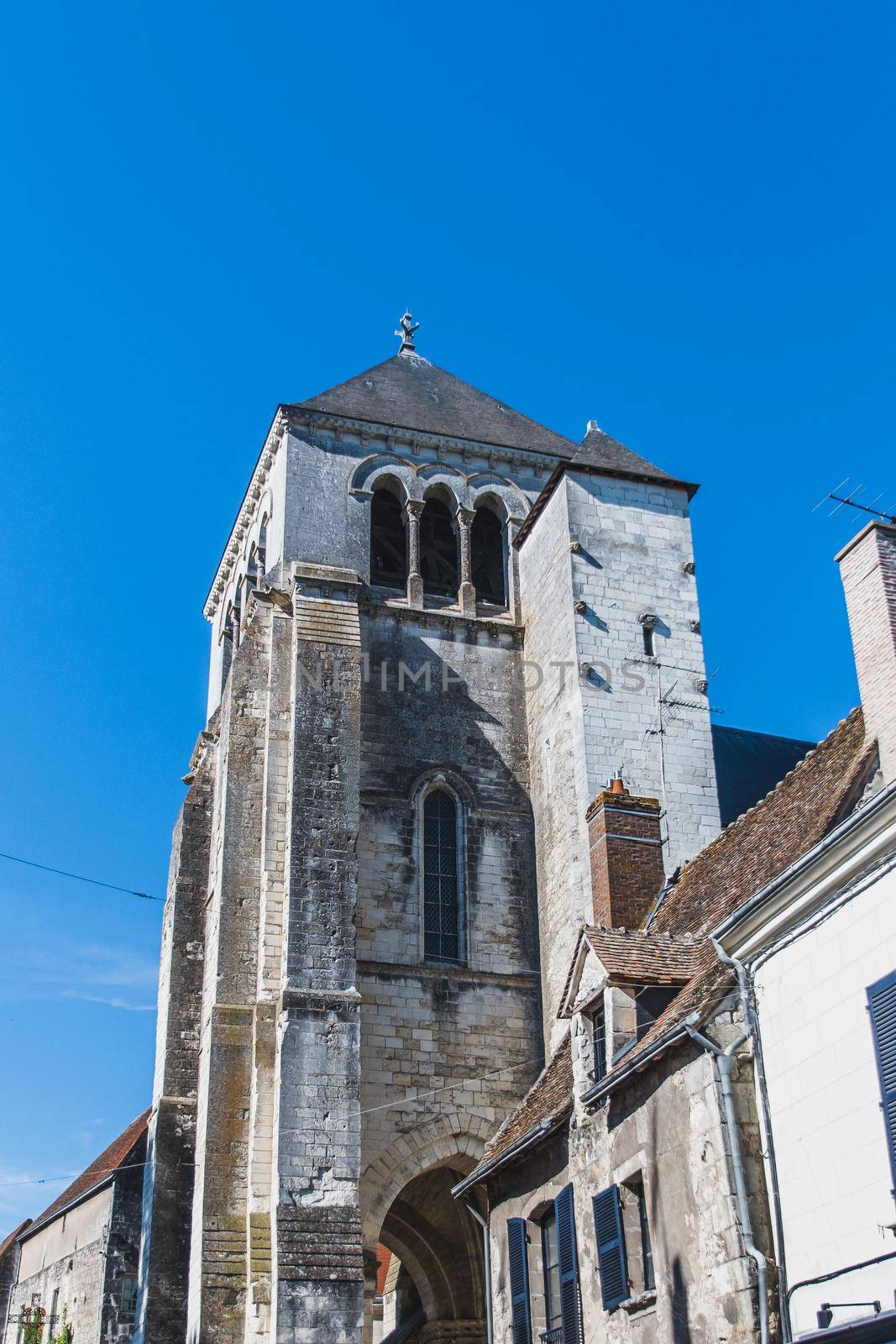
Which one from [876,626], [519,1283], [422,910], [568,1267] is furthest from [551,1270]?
[422,910]

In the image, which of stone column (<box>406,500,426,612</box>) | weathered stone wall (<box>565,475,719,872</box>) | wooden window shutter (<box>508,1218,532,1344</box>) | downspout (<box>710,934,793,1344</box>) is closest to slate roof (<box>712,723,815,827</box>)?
weathered stone wall (<box>565,475,719,872</box>)

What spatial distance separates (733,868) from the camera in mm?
13727

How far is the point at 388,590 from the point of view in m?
21.8

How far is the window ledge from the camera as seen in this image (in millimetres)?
10453

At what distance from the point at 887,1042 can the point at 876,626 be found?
4.17 metres

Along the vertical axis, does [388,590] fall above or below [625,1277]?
above

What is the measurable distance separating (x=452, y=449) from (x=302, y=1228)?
12399 millimetres

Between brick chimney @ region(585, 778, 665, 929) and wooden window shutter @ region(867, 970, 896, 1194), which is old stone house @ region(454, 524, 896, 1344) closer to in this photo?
wooden window shutter @ region(867, 970, 896, 1194)

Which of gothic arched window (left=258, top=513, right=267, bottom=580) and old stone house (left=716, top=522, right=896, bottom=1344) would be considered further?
gothic arched window (left=258, top=513, right=267, bottom=580)

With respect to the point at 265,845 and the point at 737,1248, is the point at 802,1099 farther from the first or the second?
the point at 265,845

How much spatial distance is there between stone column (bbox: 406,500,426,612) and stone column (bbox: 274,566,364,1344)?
168cm

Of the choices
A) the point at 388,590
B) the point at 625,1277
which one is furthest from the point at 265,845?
the point at 625,1277

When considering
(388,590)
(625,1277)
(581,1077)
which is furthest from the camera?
(388,590)

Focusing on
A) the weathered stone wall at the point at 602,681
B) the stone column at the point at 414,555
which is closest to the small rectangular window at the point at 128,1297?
the weathered stone wall at the point at 602,681
